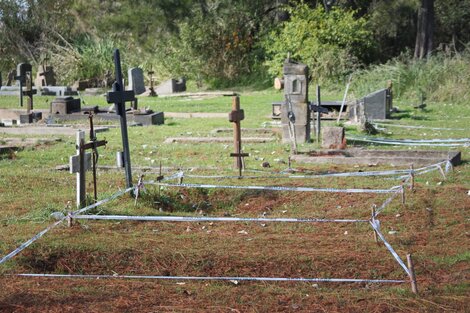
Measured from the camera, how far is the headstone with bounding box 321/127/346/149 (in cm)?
1499

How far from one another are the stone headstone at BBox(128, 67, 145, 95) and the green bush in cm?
572

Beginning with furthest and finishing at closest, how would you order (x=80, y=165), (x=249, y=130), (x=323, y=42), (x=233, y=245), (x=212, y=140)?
(x=323, y=42), (x=249, y=130), (x=212, y=140), (x=80, y=165), (x=233, y=245)

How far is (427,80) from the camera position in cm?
2709

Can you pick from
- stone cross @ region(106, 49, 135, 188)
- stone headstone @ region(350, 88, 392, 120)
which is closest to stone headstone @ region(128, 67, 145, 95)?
stone headstone @ region(350, 88, 392, 120)

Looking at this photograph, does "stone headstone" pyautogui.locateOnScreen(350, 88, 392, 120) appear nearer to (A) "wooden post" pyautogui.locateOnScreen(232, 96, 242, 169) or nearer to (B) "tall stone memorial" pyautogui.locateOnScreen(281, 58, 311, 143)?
(B) "tall stone memorial" pyautogui.locateOnScreen(281, 58, 311, 143)

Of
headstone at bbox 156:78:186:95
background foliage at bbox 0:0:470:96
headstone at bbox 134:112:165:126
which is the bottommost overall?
headstone at bbox 134:112:165:126

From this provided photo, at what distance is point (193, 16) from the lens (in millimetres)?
38656

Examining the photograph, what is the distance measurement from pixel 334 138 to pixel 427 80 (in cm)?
1291

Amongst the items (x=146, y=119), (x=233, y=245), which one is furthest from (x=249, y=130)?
(x=233, y=245)

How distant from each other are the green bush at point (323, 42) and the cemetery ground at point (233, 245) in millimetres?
18027

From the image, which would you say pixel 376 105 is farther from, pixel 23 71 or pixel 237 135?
pixel 23 71

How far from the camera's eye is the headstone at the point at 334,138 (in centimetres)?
1499

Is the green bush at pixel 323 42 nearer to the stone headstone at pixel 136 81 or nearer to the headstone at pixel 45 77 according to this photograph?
the stone headstone at pixel 136 81

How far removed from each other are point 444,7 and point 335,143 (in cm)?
2558
